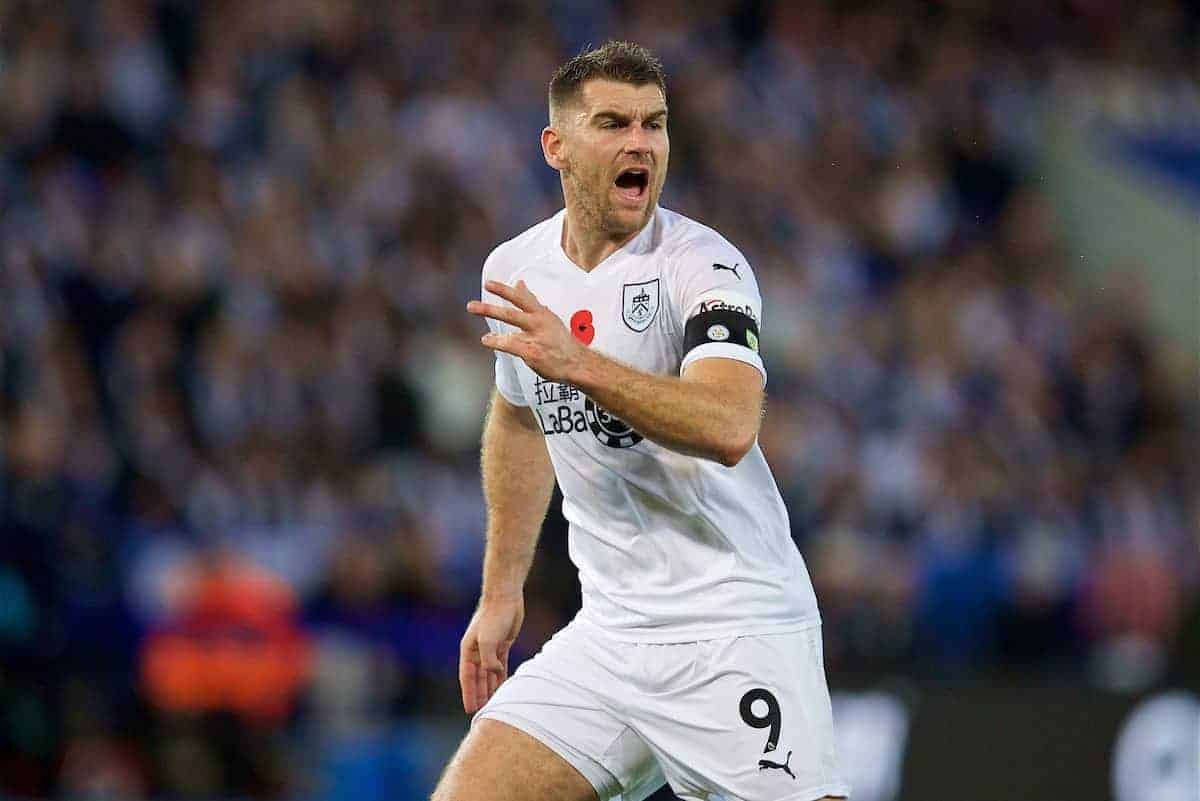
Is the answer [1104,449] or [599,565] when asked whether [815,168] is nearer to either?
[1104,449]

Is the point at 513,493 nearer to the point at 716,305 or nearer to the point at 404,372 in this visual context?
the point at 716,305

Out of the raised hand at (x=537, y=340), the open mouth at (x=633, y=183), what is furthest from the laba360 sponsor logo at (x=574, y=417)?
the open mouth at (x=633, y=183)

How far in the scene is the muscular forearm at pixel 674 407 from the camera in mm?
4289

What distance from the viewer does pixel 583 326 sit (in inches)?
191

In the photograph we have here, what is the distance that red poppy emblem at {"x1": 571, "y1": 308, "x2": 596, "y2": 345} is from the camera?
483 centimetres

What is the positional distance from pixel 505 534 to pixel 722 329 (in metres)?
1.14

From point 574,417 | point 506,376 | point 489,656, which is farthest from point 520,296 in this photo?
point 489,656

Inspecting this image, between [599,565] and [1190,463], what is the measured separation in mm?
9802

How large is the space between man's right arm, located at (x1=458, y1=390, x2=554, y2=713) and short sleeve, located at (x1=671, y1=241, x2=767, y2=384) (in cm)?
76

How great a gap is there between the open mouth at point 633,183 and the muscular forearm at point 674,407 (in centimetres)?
64

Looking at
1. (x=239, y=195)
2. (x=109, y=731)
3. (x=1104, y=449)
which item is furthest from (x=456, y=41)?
(x=109, y=731)

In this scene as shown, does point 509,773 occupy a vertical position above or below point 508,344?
below

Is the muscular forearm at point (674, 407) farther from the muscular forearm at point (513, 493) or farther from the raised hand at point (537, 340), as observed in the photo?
the muscular forearm at point (513, 493)

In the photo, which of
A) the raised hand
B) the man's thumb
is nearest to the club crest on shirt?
the raised hand
